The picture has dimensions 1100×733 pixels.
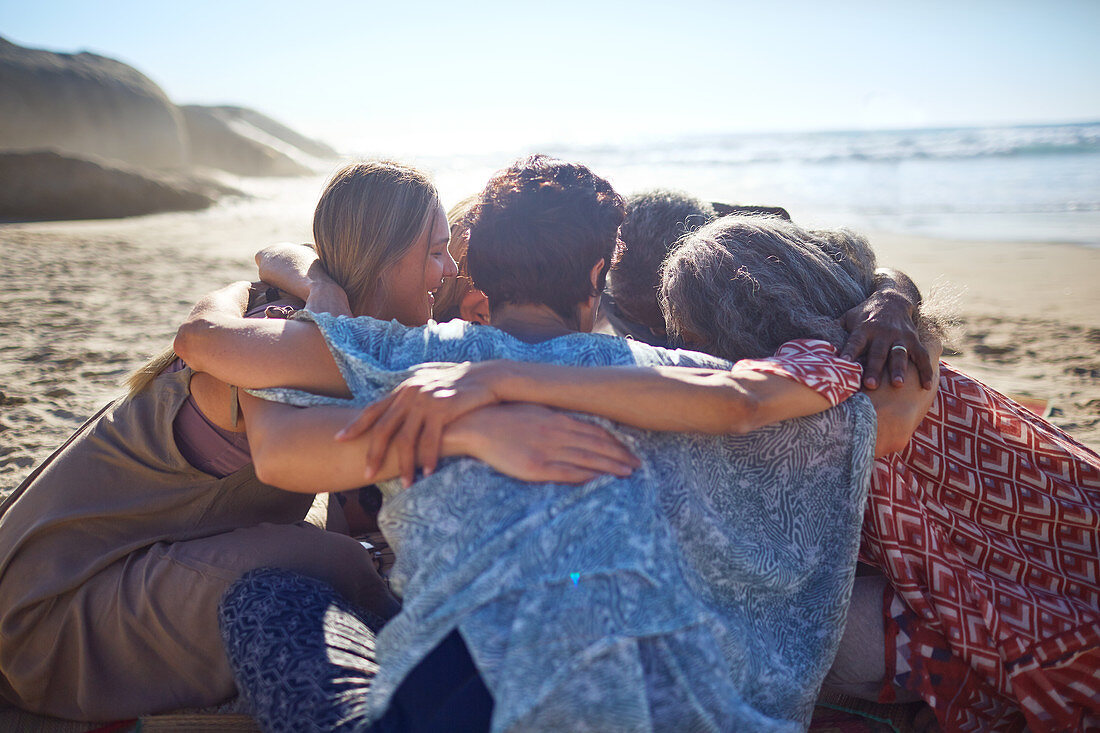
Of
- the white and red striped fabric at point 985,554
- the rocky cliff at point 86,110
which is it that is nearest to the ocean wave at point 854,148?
the rocky cliff at point 86,110

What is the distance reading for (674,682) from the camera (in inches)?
59.4

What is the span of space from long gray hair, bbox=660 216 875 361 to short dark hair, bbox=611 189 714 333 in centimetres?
87

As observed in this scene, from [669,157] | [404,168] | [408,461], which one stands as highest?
[404,168]

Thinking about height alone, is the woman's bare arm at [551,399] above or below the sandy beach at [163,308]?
above

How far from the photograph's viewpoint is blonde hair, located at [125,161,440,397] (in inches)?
110

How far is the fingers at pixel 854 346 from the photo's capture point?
7.19 feet

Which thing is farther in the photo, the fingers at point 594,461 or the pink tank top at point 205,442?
the pink tank top at point 205,442

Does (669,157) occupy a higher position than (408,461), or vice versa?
(408,461)

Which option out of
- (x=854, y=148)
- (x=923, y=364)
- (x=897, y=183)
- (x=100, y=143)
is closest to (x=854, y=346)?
(x=923, y=364)

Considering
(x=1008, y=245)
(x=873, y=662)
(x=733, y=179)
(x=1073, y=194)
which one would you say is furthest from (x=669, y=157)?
(x=873, y=662)

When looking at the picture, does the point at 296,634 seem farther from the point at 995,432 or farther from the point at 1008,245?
the point at 1008,245

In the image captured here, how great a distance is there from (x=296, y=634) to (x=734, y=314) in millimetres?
1504

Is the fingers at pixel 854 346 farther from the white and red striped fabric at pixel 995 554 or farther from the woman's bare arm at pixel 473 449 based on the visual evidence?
the woman's bare arm at pixel 473 449

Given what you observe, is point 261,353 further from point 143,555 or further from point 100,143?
point 100,143
